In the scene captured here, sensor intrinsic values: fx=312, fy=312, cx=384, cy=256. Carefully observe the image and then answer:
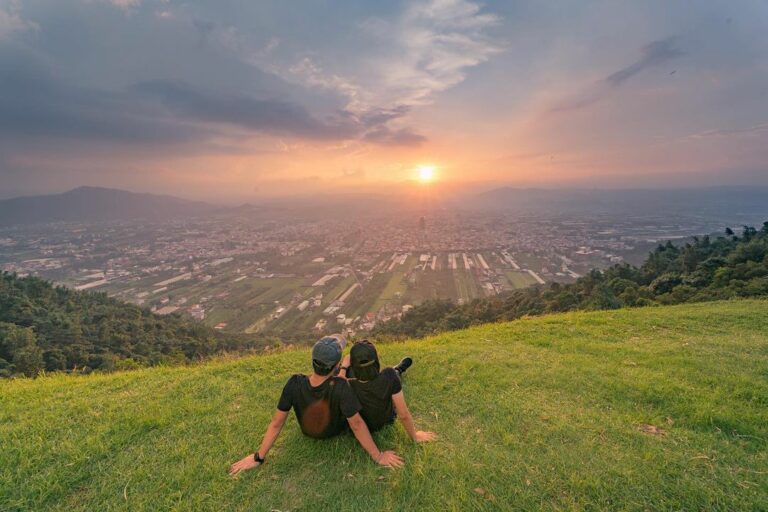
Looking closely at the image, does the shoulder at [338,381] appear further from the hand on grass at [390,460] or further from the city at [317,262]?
the city at [317,262]

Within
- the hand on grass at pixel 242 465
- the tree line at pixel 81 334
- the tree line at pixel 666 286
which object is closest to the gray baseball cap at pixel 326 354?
the hand on grass at pixel 242 465

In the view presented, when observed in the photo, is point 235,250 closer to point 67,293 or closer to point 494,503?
point 67,293

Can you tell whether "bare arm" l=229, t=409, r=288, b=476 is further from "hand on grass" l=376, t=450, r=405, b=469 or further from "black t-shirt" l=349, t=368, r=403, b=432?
"hand on grass" l=376, t=450, r=405, b=469

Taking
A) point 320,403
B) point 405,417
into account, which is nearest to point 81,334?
point 320,403

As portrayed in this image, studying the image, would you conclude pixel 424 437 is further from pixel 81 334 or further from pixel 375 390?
pixel 81 334

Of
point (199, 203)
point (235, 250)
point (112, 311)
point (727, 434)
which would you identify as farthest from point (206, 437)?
point (199, 203)

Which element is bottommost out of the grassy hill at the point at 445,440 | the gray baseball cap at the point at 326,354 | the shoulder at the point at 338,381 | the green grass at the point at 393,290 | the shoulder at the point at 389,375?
the green grass at the point at 393,290
